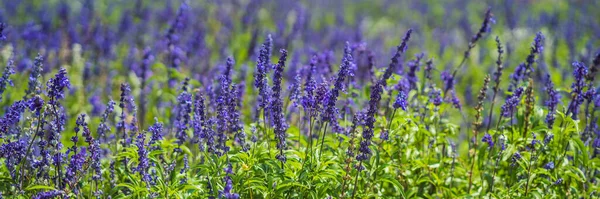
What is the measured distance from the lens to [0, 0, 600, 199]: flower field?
430 cm

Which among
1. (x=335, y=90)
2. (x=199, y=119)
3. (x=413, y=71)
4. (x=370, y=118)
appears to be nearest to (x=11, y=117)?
(x=199, y=119)

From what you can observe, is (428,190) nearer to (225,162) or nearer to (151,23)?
(225,162)

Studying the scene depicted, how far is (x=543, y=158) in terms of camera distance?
17.8ft

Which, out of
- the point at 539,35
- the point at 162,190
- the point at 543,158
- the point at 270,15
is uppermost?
the point at 270,15

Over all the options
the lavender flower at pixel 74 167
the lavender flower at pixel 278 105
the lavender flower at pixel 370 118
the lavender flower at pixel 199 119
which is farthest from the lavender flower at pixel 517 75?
the lavender flower at pixel 74 167

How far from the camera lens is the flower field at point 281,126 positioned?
14.1 ft

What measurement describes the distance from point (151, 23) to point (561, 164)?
35.7 ft

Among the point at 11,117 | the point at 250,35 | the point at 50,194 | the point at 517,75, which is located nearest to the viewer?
the point at 50,194

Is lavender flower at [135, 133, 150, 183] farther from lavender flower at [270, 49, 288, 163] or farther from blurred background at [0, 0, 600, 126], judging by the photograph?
blurred background at [0, 0, 600, 126]

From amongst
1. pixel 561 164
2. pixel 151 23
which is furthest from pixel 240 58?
pixel 561 164

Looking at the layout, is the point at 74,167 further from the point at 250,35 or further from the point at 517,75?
the point at 250,35

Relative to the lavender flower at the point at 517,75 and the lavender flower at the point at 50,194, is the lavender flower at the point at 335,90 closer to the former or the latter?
the lavender flower at the point at 50,194

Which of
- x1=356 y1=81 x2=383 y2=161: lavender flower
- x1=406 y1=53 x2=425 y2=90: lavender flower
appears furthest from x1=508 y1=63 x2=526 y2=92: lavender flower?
x1=356 y1=81 x2=383 y2=161: lavender flower

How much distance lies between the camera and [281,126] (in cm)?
445
